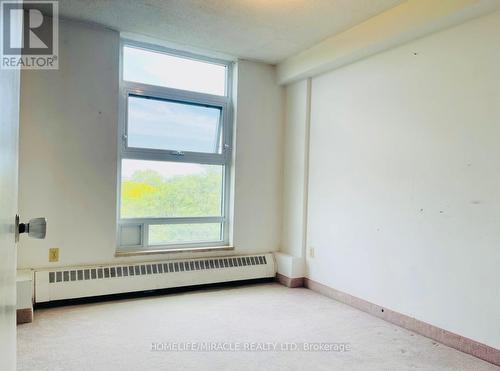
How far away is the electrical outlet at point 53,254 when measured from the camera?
111 inches

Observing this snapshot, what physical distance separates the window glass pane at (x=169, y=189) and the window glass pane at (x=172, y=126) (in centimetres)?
19

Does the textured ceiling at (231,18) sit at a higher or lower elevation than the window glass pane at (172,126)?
higher

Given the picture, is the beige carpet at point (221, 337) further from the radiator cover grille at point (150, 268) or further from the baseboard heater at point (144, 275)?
the radiator cover grille at point (150, 268)

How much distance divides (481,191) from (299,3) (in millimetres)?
1727

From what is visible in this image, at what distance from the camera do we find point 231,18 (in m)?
2.70

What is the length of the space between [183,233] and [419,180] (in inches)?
85.4

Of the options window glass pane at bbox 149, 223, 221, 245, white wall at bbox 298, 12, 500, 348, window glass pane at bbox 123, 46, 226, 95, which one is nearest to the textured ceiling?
window glass pane at bbox 123, 46, 226, 95

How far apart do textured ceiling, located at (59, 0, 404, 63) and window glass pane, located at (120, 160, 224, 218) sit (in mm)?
1166

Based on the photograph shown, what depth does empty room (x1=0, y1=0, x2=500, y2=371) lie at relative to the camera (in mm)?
2154

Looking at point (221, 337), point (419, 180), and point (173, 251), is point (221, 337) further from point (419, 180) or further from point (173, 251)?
point (419, 180)

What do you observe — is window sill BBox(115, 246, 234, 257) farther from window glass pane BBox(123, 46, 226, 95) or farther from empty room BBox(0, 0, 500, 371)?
window glass pane BBox(123, 46, 226, 95)

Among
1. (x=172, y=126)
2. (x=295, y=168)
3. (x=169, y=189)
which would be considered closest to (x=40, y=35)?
(x=172, y=126)

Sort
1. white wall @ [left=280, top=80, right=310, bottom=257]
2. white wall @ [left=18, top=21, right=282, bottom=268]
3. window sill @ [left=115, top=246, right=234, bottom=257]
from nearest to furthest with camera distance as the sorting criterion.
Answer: white wall @ [left=18, top=21, right=282, bottom=268]
window sill @ [left=115, top=246, right=234, bottom=257]
white wall @ [left=280, top=80, right=310, bottom=257]

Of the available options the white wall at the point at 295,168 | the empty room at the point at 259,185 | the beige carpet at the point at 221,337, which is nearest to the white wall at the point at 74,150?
the empty room at the point at 259,185
